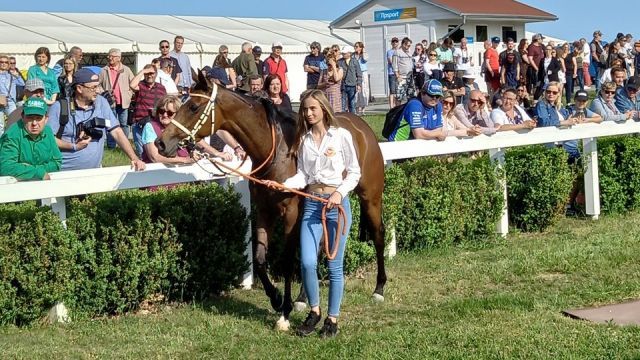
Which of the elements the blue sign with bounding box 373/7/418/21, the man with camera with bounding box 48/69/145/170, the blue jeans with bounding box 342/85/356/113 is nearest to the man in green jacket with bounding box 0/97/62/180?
the man with camera with bounding box 48/69/145/170

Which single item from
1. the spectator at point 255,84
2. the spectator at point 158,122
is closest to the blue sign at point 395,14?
the spectator at point 255,84

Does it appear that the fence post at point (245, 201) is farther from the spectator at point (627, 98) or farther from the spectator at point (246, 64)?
the spectator at point (246, 64)

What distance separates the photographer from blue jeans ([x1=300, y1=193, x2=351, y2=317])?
6473 mm

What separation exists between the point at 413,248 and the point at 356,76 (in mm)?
12519

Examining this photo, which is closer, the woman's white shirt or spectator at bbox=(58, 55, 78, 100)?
the woman's white shirt

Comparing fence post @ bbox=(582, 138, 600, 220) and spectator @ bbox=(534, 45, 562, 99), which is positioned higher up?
spectator @ bbox=(534, 45, 562, 99)

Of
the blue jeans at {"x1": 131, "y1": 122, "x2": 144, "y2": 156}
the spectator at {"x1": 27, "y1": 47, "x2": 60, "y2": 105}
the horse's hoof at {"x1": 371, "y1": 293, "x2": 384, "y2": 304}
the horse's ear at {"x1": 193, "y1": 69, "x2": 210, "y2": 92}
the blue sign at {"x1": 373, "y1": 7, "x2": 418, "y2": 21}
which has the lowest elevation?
the horse's hoof at {"x1": 371, "y1": 293, "x2": 384, "y2": 304}

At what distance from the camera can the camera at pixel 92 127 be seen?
327 inches

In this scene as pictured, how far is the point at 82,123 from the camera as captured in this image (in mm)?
8367

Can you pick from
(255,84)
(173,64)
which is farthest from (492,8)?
(255,84)

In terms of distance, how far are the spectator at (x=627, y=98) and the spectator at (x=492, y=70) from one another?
1134cm

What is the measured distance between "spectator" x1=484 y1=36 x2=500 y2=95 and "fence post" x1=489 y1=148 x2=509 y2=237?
15.5 metres

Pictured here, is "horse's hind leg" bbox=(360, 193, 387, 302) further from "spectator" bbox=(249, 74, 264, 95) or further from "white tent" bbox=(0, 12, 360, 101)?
"white tent" bbox=(0, 12, 360, 101)

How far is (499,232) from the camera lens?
10195 mm
